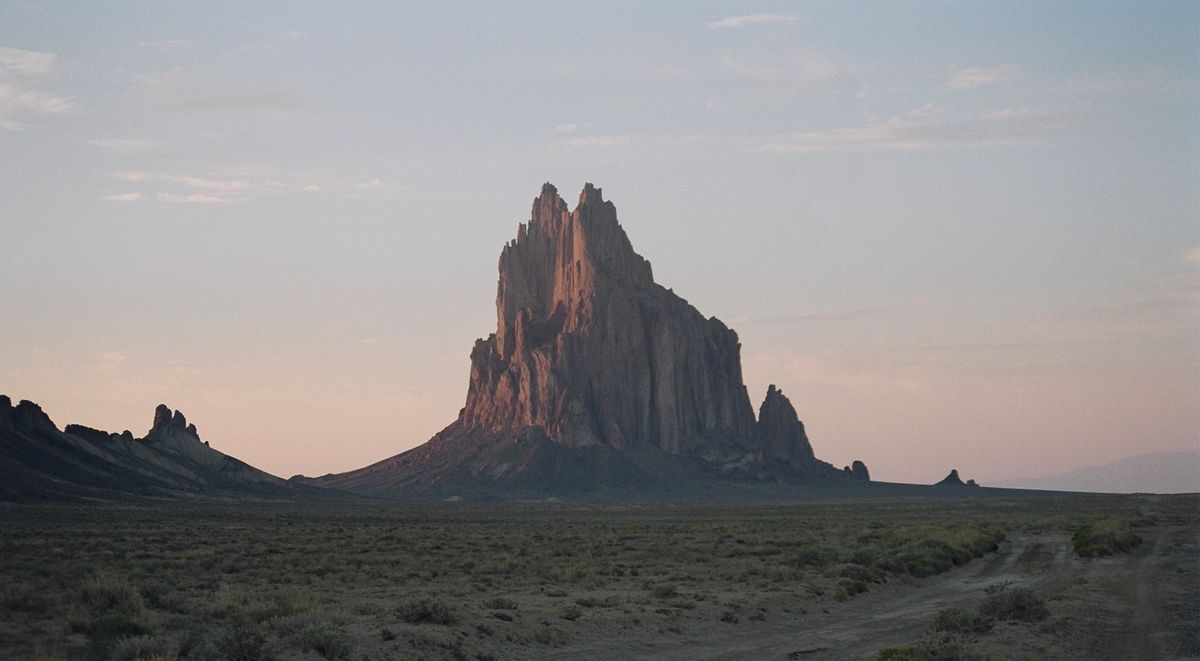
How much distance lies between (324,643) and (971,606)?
17.3 metres

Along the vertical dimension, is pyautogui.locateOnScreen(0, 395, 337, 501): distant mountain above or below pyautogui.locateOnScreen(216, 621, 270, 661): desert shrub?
above

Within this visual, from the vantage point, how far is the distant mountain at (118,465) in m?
125

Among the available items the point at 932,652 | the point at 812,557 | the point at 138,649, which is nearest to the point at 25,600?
the point at 138,649

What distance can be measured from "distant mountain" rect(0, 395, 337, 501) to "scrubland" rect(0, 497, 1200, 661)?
74.1 m

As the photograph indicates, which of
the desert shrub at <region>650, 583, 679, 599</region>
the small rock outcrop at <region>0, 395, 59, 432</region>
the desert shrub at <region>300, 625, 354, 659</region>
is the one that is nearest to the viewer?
the desert shrub at <region>300, 625, 354, 659</region>

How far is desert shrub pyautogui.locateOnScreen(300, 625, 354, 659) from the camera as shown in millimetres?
20734

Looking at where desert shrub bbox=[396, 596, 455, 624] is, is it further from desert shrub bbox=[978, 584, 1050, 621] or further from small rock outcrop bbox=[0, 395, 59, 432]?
small rock outcrop bbox=[0, 395, 59, 432]

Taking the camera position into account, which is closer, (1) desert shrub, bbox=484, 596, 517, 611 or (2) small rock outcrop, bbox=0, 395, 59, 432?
Answer: (1) desert shrub, bbox=484, 596, 517, 611

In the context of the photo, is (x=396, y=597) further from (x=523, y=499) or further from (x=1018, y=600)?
(x=523, y=499)

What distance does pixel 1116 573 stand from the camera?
129 feet

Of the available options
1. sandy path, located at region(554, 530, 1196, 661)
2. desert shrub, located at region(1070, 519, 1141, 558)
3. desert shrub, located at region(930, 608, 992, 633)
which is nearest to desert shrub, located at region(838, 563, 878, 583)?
sandy path, located at region(554, 530, 1196, 661)

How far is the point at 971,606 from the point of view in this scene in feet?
101

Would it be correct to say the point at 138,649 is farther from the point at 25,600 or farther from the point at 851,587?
the point at 851,587

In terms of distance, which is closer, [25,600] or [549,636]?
[549,636]
